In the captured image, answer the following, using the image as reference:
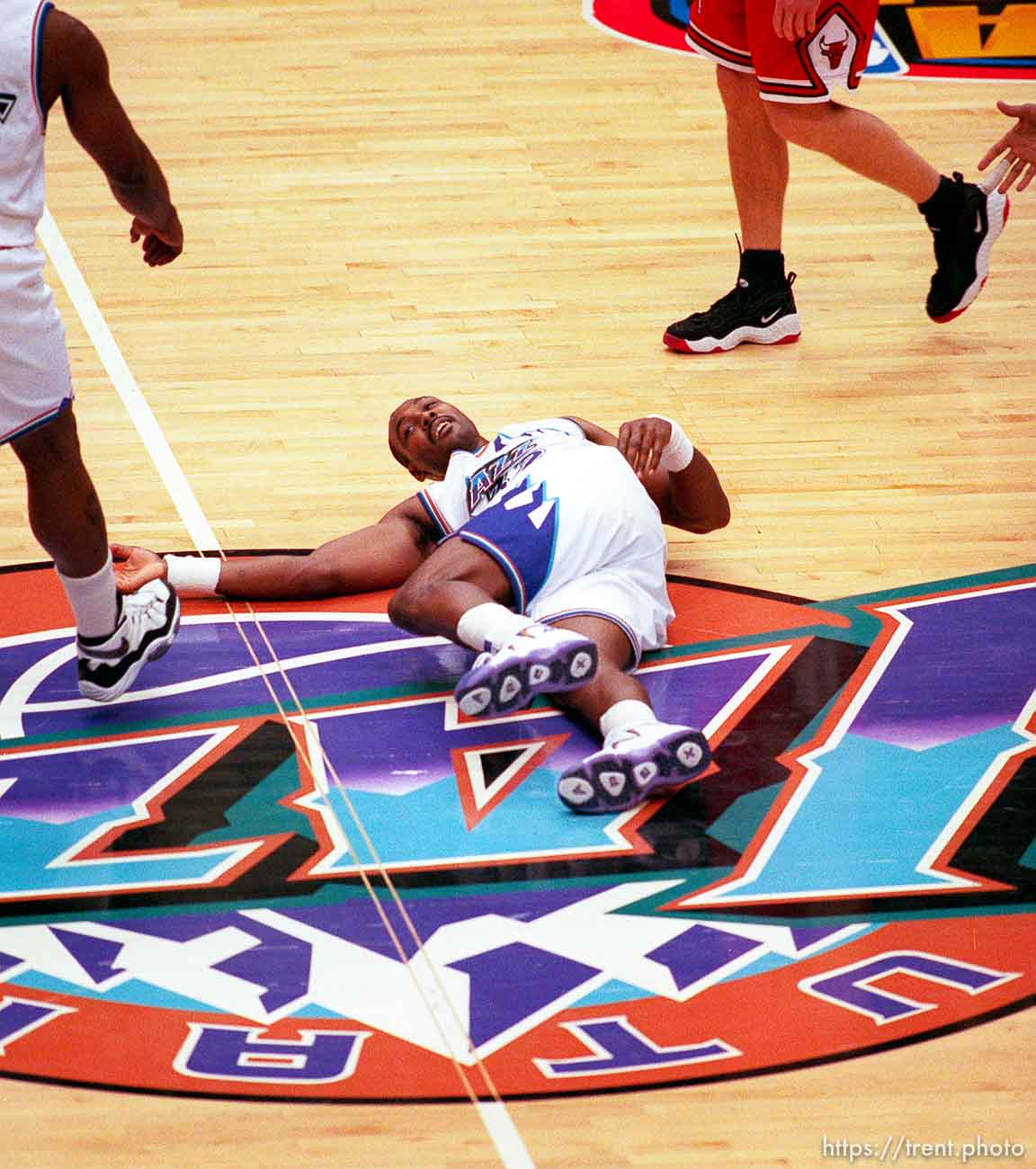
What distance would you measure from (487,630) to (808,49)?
206 cm

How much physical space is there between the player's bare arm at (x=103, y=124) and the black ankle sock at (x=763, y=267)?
204 centimetres

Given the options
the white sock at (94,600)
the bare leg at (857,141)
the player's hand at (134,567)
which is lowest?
the player's hand at (134,567)

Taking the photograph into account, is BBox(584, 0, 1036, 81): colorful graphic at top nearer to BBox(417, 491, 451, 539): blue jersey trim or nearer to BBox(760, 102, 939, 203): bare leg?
BBox(760, 102, 939, 203): bare leg

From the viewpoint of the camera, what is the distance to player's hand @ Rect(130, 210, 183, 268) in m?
3.07

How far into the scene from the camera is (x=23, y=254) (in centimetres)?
276

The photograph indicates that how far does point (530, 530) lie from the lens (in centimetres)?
330

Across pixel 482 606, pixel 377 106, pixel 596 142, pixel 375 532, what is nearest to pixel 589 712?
pixel 482 606

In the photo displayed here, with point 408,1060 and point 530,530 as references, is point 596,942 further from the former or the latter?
point 530,530

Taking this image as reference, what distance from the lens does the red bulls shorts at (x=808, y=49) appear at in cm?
442

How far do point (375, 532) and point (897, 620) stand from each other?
1.02 meters

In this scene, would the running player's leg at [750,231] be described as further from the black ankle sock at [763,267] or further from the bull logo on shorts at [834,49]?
the bull logo on shorts at [834,49]

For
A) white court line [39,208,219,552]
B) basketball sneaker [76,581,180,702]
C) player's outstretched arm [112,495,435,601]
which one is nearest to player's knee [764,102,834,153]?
player's outstretched arm [112,495,435,601]

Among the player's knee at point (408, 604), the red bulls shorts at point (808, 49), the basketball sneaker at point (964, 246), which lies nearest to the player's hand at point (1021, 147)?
the basketball sneaker at point (964, 246)

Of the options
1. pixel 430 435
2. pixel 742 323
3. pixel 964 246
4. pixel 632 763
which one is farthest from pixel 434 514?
pixel 964 246
